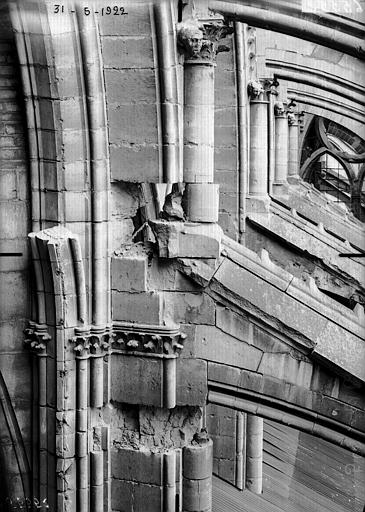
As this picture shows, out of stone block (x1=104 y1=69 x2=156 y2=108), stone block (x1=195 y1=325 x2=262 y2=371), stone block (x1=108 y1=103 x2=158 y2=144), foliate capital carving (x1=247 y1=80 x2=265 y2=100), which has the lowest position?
stone block (x1=195 y1=325 x2=262 y2=371)

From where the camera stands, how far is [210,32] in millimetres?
8789

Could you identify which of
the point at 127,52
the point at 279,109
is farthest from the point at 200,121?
the point at 279,109

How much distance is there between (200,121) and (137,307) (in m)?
1.61

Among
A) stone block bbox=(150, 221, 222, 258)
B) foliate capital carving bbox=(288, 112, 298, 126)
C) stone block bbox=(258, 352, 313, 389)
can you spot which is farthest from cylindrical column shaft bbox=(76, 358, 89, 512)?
foliate capital carving bbox=(288, 112, 298, 126)

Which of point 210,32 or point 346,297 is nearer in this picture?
point 210,32

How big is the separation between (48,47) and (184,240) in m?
1.86

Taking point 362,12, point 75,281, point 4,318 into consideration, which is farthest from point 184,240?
point 362,12

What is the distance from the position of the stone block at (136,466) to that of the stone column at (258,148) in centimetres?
728

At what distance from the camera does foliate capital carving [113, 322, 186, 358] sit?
8727mm

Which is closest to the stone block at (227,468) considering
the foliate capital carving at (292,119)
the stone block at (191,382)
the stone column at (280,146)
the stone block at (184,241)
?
the stone block at (191,382)

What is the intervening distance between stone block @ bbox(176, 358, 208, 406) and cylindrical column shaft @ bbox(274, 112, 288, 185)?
12.0m

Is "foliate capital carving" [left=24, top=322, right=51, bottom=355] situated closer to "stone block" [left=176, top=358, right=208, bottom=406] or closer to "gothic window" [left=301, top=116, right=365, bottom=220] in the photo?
"stone block" [left=176, top=358, right=208, bottom=406]

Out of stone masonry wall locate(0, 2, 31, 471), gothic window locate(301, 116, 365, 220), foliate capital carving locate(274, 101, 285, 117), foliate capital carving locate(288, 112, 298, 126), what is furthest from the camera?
gothic window locate(301, 116, 365, 220)

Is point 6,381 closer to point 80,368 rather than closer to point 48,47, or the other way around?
point 80,368
